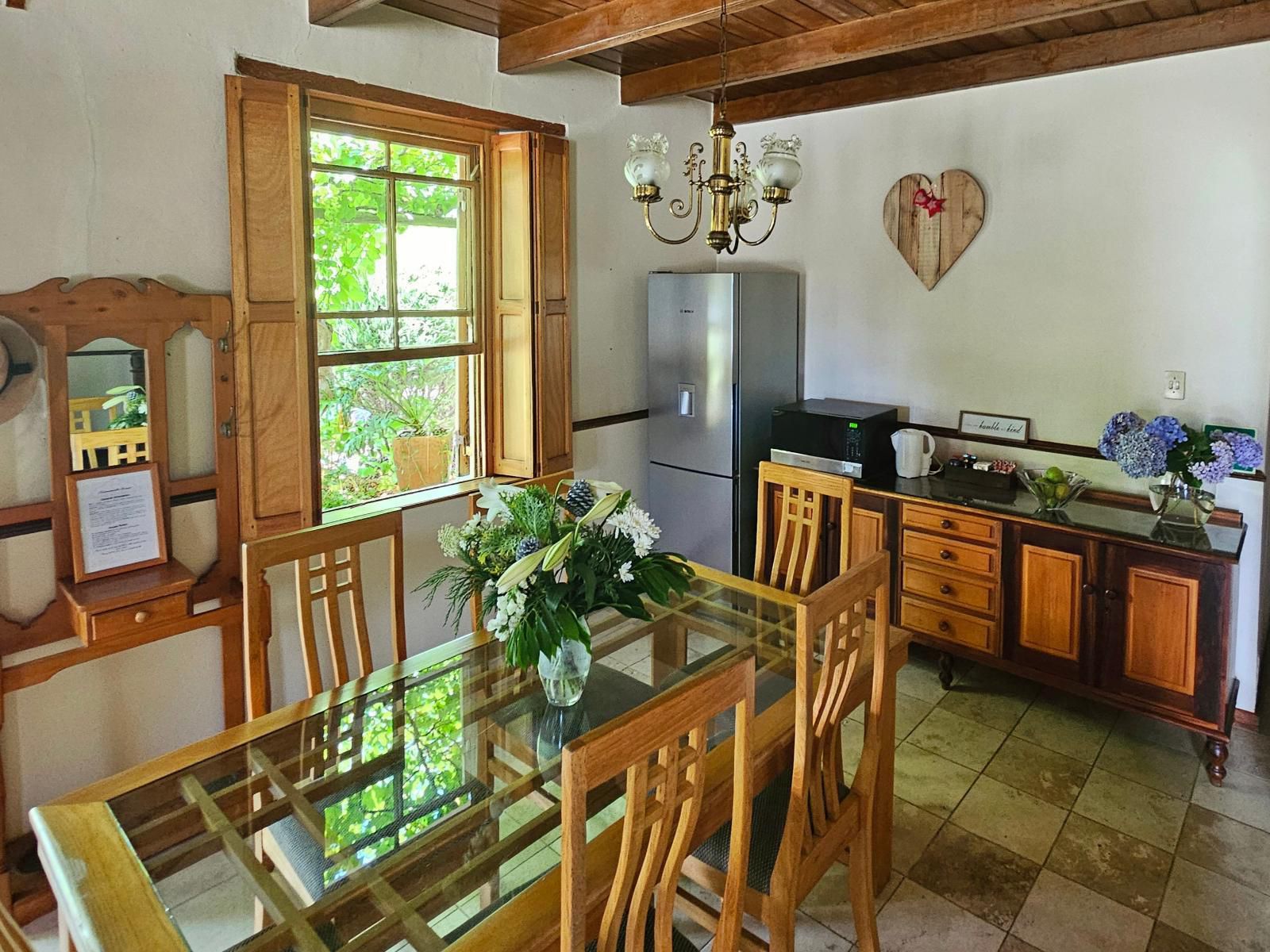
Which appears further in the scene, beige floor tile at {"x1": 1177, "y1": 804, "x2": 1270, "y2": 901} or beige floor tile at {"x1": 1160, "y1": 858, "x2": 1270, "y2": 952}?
beige floor tile at {"x1": 1177, "y1": 804, "x2": 1270, "y2": 901}

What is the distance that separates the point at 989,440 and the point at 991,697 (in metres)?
1.08

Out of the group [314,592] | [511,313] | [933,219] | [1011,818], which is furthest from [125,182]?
[1011,818]

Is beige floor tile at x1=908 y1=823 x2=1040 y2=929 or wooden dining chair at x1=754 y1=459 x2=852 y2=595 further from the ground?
wooden dining chair at x1=754 y1=459 x2=852 y2=595

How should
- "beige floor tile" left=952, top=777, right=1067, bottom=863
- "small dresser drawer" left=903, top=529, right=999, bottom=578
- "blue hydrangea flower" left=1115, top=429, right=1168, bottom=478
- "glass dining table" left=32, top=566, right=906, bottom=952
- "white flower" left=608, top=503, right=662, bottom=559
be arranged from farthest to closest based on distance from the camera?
1. "small dresser drawer" left=903, top=529, right=999, bottom=578
2. "blue hydrangea flower" left=1115, top=429, right=1168, bottom=478
3. "beige floor tile" left=952, top=777, right=1067, bottom=863
4. "white flower" left=608, top=503, right=662, bottom=559
5. "glass dining table" left=32, top=566, right=906, bottom=952

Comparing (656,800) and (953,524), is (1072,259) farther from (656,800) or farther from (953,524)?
(656,800)

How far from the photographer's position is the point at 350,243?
2.97 metres

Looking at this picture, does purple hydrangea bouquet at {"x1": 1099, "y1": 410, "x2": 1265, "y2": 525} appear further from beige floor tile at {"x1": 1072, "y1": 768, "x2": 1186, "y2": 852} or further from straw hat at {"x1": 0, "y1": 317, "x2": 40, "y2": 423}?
straw hat at {"x1": 0, "y1": 317, "x2": 40, "y2": 423}

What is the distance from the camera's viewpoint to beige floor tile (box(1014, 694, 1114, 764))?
2992mm

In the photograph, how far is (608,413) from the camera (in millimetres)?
3984

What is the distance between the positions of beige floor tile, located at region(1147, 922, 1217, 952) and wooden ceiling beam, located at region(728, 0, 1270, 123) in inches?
110

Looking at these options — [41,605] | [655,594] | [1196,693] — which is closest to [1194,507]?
[1196,693]

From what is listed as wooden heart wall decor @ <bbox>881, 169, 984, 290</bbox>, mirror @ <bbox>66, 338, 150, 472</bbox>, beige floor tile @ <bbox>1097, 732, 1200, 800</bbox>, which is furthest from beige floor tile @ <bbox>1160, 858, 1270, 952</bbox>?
mirror @ <bbox>66, 338, 150, 472</bbox>

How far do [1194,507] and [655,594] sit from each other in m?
2.24

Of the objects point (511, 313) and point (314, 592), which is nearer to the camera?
point (314, 592)
